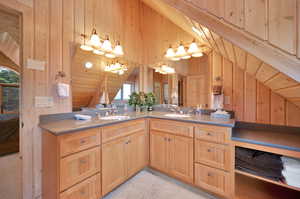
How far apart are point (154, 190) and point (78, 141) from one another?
121 cm

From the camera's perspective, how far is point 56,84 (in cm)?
173

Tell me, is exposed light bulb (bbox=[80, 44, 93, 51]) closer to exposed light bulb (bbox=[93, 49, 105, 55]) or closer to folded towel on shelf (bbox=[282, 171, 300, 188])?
exposed light bulb (bbox=[93, 49, 105, 55])

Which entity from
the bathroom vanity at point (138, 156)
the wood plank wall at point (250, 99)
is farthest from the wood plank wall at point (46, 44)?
the wood plank wall at point (250, 99)

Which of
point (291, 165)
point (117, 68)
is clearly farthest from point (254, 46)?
point (117, 68)

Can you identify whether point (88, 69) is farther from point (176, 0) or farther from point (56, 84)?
point (176, 0)

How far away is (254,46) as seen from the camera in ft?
3.15

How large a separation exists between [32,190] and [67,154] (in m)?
0.80

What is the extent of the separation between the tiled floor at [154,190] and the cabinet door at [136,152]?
0.51ft

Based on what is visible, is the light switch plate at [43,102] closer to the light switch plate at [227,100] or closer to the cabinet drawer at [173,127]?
the cabinet drawer at [173,127]

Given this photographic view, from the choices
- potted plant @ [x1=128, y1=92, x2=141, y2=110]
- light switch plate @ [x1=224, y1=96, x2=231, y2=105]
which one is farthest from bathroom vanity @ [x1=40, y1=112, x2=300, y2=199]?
potted plant @ [x1=128, y1=92, x2=141, y2=110]

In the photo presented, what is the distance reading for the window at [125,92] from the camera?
2637 mm

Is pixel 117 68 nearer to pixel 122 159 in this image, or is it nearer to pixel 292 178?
pixel 122 159

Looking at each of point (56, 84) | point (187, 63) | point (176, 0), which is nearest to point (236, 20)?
point (176, 0)

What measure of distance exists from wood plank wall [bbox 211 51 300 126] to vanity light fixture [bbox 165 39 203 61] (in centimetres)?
29
